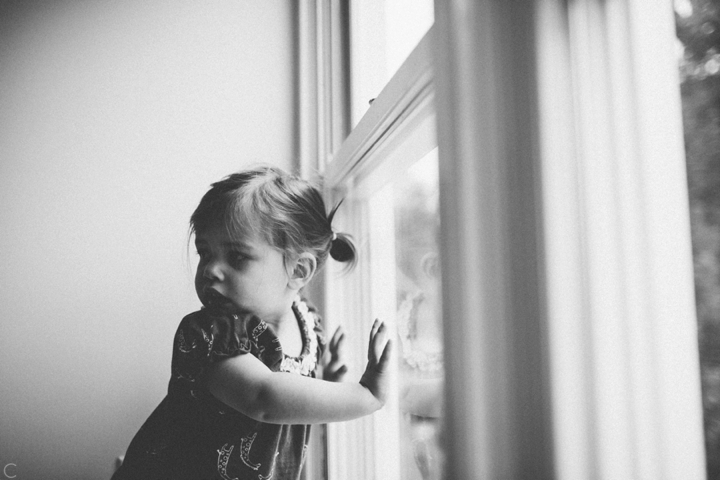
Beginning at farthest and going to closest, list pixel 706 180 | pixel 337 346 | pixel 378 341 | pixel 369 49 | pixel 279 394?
pixel 369 49 < pixel 337 346 < pixel 378 341 < pixel 279 394 < pixel 706 180

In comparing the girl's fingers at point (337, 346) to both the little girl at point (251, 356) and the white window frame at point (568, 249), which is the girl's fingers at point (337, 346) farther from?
the white window frame at point (568, 249)

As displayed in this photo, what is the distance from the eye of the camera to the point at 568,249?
13.3 inches

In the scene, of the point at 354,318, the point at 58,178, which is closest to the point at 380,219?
the point at 354,318

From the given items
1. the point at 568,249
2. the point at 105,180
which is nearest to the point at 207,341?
the point at 568,249

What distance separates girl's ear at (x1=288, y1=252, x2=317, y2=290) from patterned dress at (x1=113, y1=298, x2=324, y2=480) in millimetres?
111

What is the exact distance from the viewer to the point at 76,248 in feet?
4.10

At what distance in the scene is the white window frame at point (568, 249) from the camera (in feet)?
1.04

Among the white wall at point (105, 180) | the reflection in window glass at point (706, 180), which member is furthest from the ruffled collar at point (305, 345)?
the reflection in window glass at point (706, 180)

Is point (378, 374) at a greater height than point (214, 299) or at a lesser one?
lesser

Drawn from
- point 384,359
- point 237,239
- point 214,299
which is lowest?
point 384,359

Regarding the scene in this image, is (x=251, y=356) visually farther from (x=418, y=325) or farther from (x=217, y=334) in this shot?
(x=418, y=325)

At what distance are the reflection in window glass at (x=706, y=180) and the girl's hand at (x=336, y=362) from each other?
0.74 metres

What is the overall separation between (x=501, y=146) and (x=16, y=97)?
138cm

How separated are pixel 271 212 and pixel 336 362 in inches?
14.4
